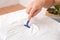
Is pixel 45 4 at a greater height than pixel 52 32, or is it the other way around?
pixel 45 4

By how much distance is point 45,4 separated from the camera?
717 mm

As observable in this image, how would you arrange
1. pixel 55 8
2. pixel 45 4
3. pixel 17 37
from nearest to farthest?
1. pixel 17 37
2. pixel 45 4
3. pixel 55 8

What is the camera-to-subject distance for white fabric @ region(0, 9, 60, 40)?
626 mm

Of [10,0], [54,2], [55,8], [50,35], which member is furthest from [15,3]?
[50,35]

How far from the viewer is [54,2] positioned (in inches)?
29.6

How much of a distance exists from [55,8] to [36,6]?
1.45 ft

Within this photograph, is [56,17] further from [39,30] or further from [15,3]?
[15,3]

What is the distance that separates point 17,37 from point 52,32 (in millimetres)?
194

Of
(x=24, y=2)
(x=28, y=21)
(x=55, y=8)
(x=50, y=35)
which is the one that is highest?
(x=24, y=2)

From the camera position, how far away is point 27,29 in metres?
0.69

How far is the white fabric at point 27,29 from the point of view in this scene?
63cm

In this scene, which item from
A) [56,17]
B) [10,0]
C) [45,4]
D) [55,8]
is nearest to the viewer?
[45,4]

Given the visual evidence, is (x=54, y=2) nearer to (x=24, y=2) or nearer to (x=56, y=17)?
(x=56, y=17)

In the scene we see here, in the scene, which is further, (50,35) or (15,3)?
(15,3)
